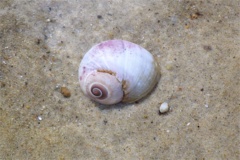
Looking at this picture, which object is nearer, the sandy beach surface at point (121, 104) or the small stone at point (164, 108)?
the sandy beach surface at point (121, 104)

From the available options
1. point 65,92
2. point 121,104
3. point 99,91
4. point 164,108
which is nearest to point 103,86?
point 99,91

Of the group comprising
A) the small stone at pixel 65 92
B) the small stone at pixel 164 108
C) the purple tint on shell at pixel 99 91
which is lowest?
the small stone at pixel 65 92

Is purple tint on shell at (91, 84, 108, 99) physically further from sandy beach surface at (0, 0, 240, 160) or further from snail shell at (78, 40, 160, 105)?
sandy beach surface at (0, 0, 240, 160)

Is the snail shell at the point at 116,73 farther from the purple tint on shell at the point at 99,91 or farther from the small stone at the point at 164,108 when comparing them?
the small stone at the point at 164,108

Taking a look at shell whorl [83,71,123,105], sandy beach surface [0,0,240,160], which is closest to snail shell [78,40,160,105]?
shell whorl [83,71,123,105]

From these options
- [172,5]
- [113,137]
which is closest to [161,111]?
[113,137]

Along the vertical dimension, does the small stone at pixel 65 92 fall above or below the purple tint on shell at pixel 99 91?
below

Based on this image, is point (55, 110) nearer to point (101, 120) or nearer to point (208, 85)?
point (101, 120)

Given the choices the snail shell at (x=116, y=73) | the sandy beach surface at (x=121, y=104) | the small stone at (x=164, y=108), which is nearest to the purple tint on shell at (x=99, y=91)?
the snail shell at (x=116, y=73)

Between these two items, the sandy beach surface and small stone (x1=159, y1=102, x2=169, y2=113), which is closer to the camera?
the sandy beach surface
